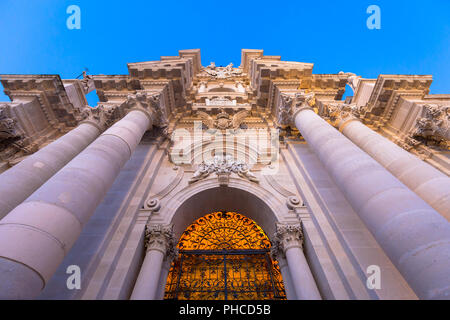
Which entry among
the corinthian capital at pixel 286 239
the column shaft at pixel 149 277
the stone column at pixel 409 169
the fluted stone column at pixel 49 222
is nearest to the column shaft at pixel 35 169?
the fluted stone column at pixel 49 222

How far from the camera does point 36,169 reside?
7.14 metres

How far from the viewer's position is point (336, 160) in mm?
6680

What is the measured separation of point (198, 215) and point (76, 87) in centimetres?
1154

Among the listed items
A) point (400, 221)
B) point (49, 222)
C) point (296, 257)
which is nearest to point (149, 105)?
point (49, 222)

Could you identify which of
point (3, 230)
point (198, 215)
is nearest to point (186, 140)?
point (198, 215)

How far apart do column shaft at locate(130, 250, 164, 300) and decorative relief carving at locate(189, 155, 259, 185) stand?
340 centimetres

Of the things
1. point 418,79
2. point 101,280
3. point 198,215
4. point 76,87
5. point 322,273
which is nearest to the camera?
point 101,280

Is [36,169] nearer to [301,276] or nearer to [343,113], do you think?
[301,276]

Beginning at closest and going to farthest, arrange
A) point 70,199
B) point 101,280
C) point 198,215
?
point 70,199, point 101,280, point 198,215

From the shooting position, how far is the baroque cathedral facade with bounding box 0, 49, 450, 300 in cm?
446

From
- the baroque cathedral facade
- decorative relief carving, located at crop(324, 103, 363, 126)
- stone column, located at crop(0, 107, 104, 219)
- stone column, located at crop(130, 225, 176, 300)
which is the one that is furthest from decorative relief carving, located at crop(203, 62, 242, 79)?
stone column, located at crop(130, 225, 176, 300)

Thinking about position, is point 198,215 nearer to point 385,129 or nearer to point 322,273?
point 322,273

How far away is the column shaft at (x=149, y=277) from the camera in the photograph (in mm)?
5621

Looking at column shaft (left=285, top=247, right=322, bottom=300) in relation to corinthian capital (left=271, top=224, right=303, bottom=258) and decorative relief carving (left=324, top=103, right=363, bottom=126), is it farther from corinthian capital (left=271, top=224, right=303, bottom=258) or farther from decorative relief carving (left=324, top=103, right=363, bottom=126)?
decorative relief carving (left=324, top=103, right=363, bottom=126)
